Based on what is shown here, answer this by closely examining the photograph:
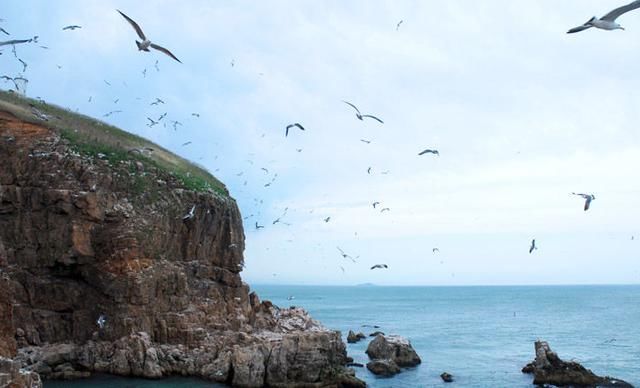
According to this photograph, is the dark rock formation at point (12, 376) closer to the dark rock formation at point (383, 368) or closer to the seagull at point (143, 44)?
the seagull at point (143, 44)

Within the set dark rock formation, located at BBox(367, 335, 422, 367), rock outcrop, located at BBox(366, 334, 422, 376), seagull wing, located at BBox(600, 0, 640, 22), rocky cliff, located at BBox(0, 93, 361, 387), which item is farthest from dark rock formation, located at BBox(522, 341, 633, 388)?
seagull wing, located at BBox(600, 0, 640, 22)

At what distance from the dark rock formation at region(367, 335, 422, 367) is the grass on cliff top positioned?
1786 cm

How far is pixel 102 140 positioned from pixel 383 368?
26.6 meters

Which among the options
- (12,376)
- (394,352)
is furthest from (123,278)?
(12,376)

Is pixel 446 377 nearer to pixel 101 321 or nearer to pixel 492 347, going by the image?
pixel 492 347

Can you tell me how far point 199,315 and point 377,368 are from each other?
14.0 meters

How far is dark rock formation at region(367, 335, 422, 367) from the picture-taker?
48781mm

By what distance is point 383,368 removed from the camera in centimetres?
4391

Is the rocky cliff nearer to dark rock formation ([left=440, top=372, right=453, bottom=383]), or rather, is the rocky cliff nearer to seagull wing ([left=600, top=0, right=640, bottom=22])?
dark rock formation ([left=440, top=372, right=453, bottom=383])

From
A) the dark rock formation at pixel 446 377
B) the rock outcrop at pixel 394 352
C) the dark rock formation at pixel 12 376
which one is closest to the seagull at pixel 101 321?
the rock outcrop at pixel 394 352

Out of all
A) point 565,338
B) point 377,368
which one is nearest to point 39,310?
point 377,368

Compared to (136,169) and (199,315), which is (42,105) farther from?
(199,315)

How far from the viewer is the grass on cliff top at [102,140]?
42.2 meters

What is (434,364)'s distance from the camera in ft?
169
